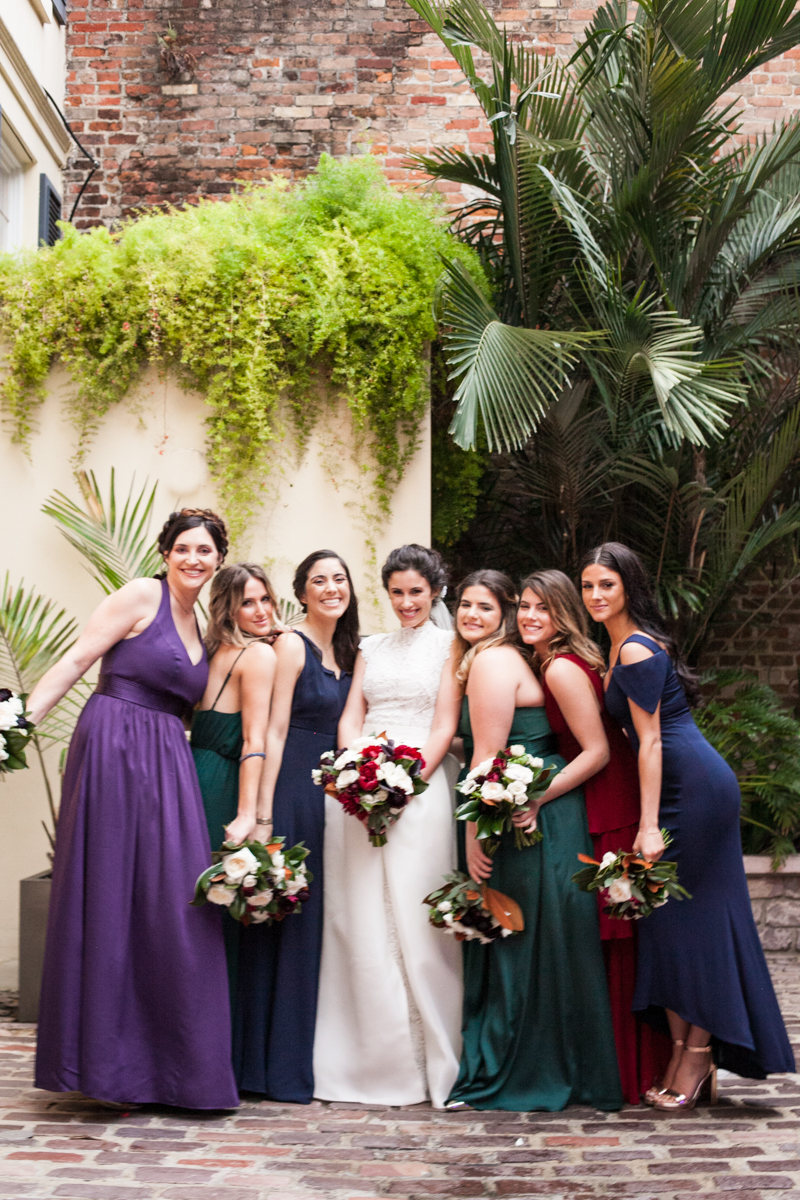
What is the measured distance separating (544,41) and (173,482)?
201 inches

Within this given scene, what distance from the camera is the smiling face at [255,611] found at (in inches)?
157

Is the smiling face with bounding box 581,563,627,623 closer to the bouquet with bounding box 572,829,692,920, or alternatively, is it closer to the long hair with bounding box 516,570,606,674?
the long hair with bounding box 516,570,606,674

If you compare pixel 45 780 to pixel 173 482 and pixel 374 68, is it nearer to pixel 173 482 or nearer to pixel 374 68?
pixel 173 482

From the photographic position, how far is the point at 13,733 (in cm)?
343

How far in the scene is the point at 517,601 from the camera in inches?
161

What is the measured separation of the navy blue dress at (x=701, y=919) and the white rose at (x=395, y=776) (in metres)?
0.81

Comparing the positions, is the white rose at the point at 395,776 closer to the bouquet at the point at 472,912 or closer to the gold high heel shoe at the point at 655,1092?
the bouquet at the point at 472,912

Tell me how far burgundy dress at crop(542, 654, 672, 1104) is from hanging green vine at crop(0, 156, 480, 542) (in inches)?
88.0

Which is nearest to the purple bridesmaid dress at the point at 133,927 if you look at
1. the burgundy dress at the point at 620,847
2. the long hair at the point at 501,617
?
the long hair at the point at 501,617

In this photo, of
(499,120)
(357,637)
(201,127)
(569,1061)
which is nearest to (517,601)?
(357,637)

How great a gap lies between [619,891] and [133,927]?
1668 millimetres

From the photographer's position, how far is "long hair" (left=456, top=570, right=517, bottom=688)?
393 cm

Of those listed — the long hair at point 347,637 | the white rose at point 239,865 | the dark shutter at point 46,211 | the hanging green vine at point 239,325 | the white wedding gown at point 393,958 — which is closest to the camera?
the white rose at point 239,865

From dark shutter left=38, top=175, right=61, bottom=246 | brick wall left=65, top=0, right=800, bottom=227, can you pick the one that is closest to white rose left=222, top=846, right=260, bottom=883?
dark shutter left=38, top=175, right=61, bottom=246
